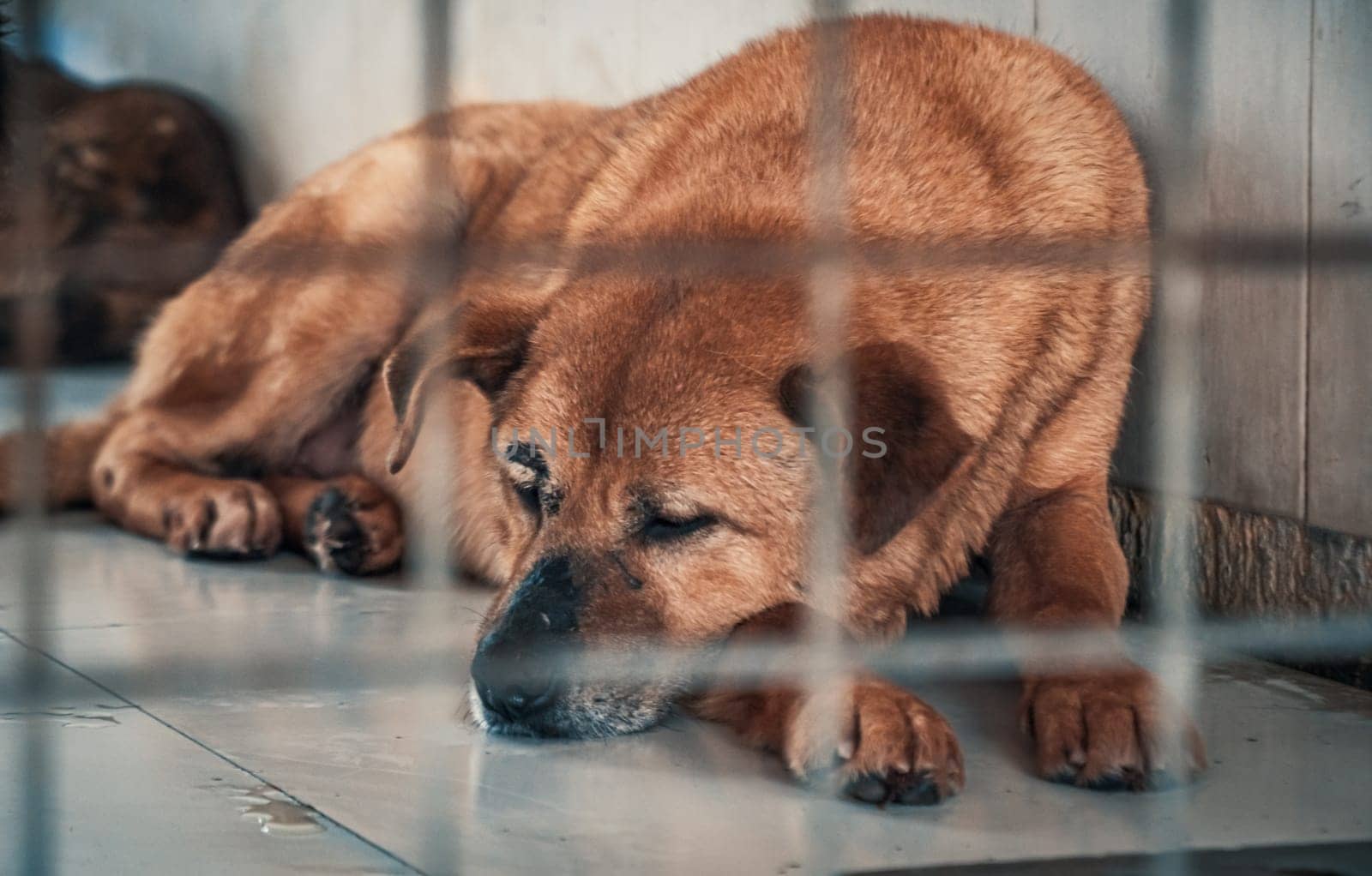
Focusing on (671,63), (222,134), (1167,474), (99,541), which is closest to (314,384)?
(99,541)

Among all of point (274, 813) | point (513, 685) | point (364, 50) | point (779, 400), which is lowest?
point (274, 813)

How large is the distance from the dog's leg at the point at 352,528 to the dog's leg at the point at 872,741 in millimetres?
1383

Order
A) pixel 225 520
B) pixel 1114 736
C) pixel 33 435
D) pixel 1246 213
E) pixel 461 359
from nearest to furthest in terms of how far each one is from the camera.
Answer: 1. pixel 33 435
2. pixel 1114 736
3. pixel 461 359
4. pixel 1246 213
5. pixel 225 520

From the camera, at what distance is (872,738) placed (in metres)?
1.88

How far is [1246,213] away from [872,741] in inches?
50.0

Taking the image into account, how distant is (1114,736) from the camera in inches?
76.4

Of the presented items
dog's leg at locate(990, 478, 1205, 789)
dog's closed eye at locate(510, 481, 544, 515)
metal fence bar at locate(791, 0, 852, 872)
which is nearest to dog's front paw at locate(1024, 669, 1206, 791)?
dog's leg at locate(990, 478, 1205, 789)

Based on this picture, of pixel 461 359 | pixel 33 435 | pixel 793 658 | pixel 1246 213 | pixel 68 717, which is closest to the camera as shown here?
pixel 33 435

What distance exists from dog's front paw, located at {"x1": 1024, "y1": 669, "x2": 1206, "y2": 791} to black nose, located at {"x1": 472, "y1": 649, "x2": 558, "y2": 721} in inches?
25.0

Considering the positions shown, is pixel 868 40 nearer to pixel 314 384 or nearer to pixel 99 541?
pixel 314 384

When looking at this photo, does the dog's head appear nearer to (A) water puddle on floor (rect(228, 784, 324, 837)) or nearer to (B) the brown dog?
(B) the brown dog

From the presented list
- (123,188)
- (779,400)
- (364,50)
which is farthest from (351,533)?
(123,188)

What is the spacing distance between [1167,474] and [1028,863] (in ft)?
4.05

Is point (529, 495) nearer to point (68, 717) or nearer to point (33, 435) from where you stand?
point (68, 717)
